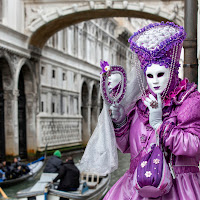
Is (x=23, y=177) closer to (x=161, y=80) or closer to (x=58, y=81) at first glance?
(x=58, y=81)

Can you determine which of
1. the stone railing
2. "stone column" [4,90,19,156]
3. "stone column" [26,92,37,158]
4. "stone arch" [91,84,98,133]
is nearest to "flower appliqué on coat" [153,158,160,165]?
"stone column" [4,90,19,156]

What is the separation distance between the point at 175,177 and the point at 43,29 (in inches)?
393

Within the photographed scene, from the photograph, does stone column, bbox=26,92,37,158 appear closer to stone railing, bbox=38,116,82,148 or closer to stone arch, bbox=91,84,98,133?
stone railing, bbox=38,116,82,148

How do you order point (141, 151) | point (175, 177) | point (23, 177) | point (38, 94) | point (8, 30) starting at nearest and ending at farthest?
point (175, 177) < point (141, 151) < point (23, 177) < point (8, 30) < point (38, 94)

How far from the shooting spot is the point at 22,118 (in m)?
12.3

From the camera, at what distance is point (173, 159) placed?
1733 mm

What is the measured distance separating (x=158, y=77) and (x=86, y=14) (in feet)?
30.2

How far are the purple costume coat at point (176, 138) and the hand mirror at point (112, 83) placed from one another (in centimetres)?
12

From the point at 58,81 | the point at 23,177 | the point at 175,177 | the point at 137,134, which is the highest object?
the point at 58,81

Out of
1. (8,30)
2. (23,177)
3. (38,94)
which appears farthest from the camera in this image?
(38,94)

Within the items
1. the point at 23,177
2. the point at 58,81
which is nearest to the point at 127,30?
the point at 58,81

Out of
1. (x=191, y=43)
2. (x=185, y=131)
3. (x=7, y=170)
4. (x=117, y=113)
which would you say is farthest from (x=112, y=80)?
(x=7, y=170)

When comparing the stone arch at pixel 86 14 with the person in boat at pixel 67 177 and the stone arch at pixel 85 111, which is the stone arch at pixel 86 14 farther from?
the stone arch at pixel 85 111

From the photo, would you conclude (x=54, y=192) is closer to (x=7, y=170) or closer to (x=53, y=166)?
(x=53, y=166)
